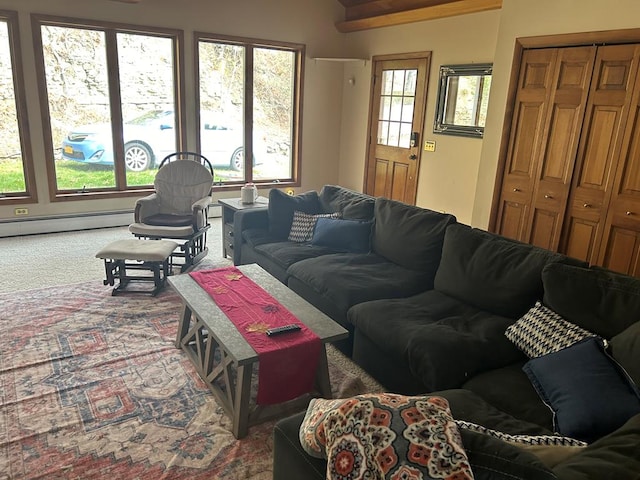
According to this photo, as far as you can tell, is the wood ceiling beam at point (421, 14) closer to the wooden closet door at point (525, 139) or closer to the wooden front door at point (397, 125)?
the wooden front door at point (397, 125)

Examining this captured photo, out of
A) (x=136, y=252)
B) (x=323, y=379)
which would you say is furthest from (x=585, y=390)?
(x=136, y=252)

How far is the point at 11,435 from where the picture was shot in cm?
211

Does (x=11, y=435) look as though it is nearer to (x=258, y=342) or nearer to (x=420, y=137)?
(x=258, y=342)

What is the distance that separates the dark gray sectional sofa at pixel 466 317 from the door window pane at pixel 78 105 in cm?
271

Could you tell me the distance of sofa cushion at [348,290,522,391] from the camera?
2090 mm

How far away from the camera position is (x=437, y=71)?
530 cm

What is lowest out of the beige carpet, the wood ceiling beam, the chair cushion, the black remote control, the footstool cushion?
the beige carpet

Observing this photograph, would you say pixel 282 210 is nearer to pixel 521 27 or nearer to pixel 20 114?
pixel 521 27

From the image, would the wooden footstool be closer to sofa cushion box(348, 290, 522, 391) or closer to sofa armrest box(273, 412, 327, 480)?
sofa cushion box(348, 290, 522, 391)

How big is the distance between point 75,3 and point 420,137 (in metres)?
3.97

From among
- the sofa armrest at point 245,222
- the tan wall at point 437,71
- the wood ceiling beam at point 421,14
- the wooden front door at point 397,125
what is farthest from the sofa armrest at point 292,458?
the wooden front door at point 397,125

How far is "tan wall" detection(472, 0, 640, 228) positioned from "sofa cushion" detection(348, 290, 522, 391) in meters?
1.99

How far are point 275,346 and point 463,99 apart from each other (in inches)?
153

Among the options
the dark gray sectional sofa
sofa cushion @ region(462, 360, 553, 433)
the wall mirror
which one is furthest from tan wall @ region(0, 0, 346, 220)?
sofa cushion @ region(462, 360, 553, 433)
